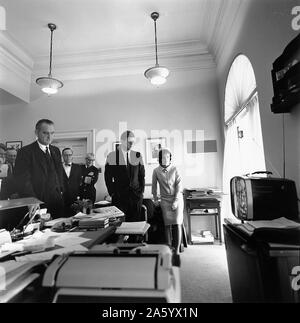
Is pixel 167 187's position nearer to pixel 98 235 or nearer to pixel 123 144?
pixel 123 144

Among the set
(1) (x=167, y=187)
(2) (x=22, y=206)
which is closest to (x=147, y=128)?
(1) (x=167, y=187)

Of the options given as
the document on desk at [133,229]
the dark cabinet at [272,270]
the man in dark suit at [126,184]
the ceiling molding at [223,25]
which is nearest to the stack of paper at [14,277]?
the document on desk at [133,229]

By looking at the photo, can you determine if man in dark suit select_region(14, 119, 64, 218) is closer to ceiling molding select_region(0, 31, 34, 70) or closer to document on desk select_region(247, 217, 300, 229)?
ceiling molding select_region(0, 31, 34, 70)

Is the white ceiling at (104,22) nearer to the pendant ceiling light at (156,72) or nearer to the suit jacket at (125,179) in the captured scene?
the pendant ceiling light at (156,72)

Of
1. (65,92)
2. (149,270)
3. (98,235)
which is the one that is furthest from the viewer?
(65,92)

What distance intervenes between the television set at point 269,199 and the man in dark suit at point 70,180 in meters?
1.46

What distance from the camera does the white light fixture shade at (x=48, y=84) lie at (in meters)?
2.11

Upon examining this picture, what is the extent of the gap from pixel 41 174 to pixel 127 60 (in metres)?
2.03

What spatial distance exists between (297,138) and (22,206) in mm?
1876

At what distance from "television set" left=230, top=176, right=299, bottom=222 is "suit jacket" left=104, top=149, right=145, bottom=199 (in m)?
1.31

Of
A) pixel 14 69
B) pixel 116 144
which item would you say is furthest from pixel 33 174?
pixel 14 69

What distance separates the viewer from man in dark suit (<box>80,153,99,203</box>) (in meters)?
2.03
